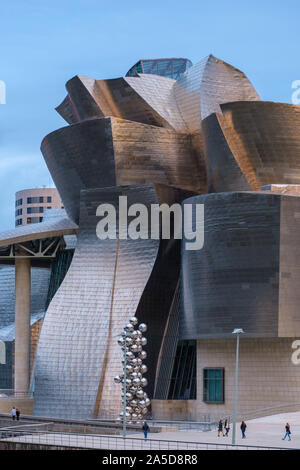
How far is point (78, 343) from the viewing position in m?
52.8

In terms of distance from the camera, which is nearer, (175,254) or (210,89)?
(175,254)

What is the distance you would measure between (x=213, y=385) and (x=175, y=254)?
8030mm

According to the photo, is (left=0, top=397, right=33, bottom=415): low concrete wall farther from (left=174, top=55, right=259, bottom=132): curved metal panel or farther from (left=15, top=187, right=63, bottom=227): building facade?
(left=15, top=187, right=63, bottom=227): building facade

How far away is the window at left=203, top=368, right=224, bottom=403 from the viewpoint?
167 ft

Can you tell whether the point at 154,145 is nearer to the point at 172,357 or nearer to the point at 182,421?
the point at 172,357

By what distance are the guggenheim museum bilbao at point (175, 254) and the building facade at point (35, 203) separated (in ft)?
253

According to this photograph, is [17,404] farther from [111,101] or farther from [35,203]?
[35,203]

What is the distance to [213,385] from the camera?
168 ft

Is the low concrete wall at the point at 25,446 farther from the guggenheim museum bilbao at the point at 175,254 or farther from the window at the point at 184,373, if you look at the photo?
the window at the point at 184,373

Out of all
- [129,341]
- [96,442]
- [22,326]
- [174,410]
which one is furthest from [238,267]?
[22,326]

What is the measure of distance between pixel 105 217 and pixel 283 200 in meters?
11.2

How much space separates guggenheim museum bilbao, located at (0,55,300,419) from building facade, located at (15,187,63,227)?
253 ft
